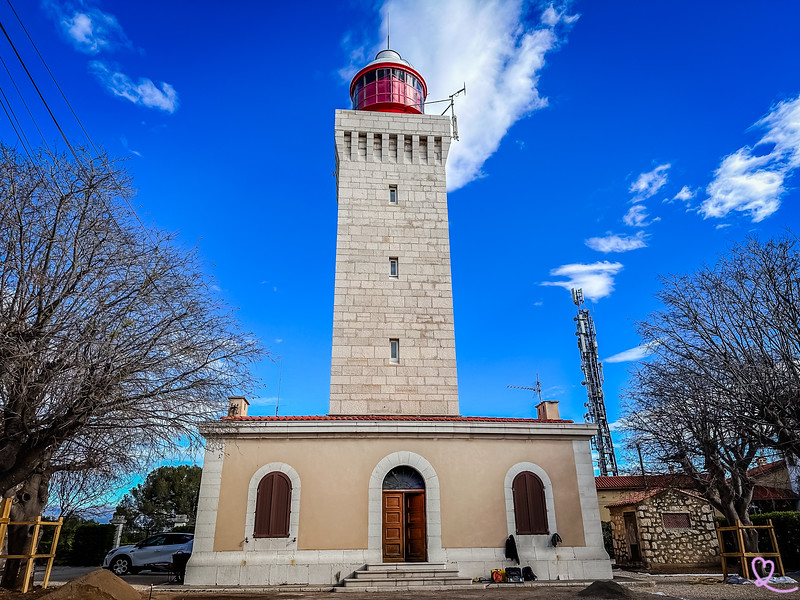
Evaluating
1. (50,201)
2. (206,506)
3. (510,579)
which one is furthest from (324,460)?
(50,201)

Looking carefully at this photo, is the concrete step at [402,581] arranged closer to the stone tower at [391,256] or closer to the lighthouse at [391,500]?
the lighthouse at [391,500]

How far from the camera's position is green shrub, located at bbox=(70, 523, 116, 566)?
22.7m

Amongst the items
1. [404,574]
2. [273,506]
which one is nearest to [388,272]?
[273,506]

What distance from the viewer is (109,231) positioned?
8477 mm

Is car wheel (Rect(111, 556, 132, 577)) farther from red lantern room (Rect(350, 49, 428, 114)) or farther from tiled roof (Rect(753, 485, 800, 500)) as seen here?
tiled roof (Rect(753, 485, 800, 500))

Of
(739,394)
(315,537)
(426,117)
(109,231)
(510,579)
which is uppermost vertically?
(426,117)

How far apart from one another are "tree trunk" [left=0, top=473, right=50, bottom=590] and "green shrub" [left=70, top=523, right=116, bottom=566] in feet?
40.6

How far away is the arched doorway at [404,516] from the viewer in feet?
45.3

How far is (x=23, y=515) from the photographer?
38.3ft

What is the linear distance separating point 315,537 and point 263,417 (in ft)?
11.2

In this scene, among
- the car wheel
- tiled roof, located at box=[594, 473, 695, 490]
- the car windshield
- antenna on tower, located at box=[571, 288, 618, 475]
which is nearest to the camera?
the car wheel

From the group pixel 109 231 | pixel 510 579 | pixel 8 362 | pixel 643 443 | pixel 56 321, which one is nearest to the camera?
pixel 8 362

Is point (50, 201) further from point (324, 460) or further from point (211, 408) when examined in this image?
point (324, 460)

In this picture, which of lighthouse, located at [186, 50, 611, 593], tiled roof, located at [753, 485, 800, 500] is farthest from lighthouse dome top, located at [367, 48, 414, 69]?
tiled roof, located at [753, 485, 800, 500]
